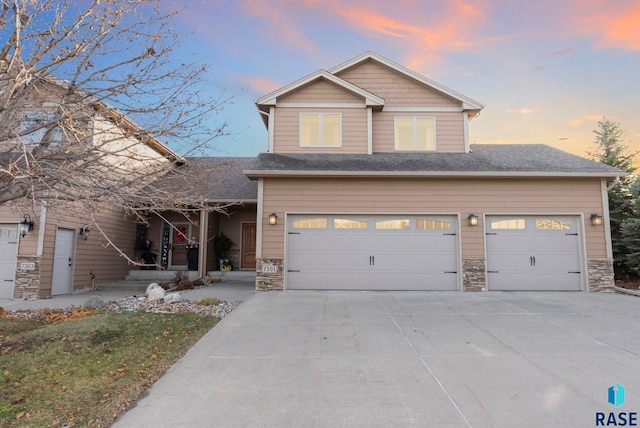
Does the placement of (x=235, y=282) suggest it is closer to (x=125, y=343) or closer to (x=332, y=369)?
(x=125, y=343)

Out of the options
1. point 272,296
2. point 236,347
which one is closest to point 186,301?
point 272,296

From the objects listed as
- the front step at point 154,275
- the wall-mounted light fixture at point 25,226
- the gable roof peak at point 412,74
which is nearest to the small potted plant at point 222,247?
the front step at point 154,275

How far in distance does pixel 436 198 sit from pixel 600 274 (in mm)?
4825

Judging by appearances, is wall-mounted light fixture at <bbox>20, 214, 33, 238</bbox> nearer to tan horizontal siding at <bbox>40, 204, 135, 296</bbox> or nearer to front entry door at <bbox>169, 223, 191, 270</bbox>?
tan horizontal siding at <bbox>40, 204, 135, 296</bbox>

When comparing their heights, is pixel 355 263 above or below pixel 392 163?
below

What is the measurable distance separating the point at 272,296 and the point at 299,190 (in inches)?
119

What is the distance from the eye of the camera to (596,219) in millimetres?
9570

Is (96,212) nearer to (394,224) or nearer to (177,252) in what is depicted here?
(394,224)

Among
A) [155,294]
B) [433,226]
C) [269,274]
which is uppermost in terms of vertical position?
[433,226]

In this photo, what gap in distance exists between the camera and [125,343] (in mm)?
5070

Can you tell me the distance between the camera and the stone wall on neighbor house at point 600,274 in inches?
374

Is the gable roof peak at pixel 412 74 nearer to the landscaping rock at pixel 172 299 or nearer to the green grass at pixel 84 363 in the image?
the landscaping rock at pixel 172 299

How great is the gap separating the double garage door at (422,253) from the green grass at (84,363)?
3.85 m

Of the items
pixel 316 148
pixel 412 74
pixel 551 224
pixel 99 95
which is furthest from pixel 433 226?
pixel 99 95
